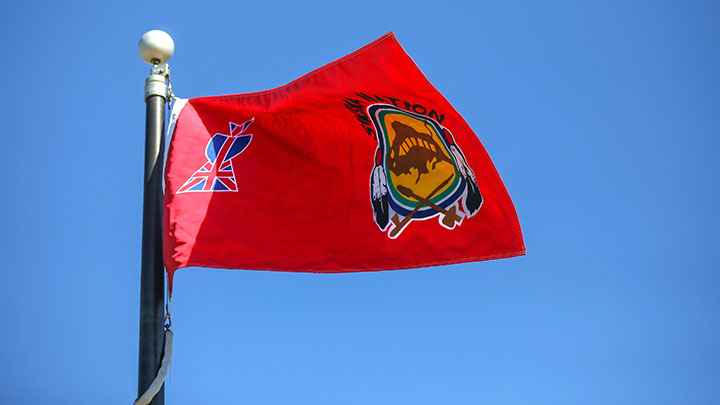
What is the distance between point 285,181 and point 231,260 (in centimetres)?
141

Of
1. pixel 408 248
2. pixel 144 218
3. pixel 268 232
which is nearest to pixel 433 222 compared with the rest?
pixel 408 248

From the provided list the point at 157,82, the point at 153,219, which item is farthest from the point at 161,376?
the point at 157,82

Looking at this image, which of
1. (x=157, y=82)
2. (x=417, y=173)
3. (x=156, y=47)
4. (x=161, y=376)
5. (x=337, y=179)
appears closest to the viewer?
(x=161, y=376)

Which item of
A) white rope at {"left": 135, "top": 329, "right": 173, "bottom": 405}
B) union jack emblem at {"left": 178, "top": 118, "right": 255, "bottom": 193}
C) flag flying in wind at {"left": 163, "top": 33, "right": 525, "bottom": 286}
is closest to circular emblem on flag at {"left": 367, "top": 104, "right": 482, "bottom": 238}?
flag flying in wind at {"left": 163, "top": 33, "right": 525, "bottom": 286}

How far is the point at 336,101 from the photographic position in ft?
33.0

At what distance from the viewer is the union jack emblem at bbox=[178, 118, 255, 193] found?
8.05 metres

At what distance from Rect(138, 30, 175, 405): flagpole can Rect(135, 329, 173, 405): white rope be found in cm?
5

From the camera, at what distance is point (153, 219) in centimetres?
728

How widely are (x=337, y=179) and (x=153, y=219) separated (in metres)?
3.03

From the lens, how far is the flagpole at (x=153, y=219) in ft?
22.2

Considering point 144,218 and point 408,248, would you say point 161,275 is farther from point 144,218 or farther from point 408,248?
point 408,248

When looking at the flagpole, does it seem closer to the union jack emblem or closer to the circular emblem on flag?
the union jack emblem

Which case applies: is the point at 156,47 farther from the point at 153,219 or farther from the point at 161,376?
the point at 161,376

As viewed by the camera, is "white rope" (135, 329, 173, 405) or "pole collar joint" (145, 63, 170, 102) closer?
"white rope" (135, 329, 173, 405)
